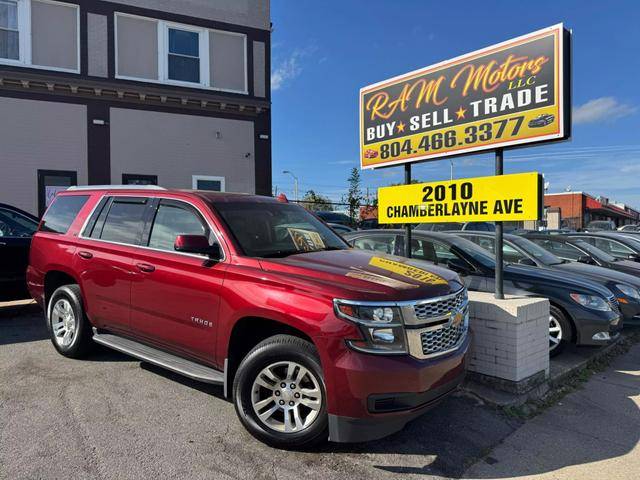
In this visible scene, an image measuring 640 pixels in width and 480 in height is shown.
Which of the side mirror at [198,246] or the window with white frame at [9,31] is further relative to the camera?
the window with white frame at [9,31]

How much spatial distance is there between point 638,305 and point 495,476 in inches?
186

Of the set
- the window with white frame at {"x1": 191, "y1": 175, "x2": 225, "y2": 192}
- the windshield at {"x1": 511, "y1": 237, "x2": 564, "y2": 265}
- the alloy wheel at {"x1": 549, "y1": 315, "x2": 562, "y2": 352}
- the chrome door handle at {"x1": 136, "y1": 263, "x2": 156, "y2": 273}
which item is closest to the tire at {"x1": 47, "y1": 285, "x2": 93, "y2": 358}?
the chrome door handle at {"x1": 136, "y1": 263, "x2": 156, "y2": 273}

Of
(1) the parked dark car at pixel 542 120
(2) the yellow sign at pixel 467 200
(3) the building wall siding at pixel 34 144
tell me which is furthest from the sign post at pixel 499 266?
(3) the building wall siding at pixel 34 144

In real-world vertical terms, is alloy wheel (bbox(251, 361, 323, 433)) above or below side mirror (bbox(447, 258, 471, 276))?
below

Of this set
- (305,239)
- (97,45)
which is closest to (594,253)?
(305,239)

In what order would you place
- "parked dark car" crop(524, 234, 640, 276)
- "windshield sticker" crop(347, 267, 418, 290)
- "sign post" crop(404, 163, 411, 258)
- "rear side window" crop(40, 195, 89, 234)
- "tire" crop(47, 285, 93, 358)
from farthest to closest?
"parked dark car" crop(524, 234, 640, 276), "sign post" crop(404, 163, 411, 258), "rear side window" crop(40, 195, 89, 234), "tire" crop(47, 285, 93, 358), "windshield sticker" crop(347, 267, 418, 290)

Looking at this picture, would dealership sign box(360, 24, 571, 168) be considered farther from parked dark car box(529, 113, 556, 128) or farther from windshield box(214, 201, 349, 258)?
windshield box(214, 201, 349, 258)

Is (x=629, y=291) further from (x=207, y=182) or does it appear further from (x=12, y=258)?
(x=207, y=182)

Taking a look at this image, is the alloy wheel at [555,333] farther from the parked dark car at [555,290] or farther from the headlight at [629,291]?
the headlight at [629,291]

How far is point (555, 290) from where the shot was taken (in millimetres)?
5574

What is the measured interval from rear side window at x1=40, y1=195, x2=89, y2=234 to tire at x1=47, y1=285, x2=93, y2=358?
744mm

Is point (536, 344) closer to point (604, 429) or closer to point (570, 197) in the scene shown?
point (604, 429)

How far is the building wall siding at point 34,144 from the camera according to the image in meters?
12.5

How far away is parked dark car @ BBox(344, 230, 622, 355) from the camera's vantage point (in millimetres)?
5418
